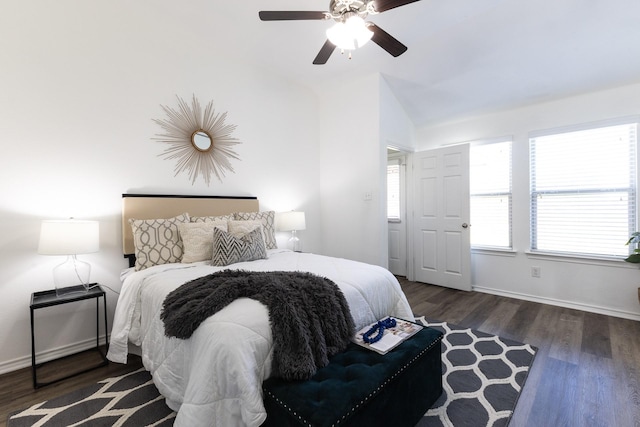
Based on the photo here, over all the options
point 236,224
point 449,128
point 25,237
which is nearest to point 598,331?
point 449,128

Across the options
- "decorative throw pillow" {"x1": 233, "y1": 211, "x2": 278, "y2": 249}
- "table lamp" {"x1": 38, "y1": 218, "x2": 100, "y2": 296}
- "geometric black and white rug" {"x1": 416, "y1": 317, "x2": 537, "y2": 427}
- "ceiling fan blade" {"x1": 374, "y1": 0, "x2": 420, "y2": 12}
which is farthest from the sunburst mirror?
"geometric black and white rug" {"x1": 416, "y1": 317, "x2": 537, "y2": 427}

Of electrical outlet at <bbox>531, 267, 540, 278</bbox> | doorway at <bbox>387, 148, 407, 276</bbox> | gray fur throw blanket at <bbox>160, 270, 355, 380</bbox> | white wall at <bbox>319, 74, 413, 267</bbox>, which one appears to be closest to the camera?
gray fur throw blanket at <bbox>160, 270, 355, 380</bbox>

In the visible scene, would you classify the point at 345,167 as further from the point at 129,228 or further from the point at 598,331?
the point at 598,331

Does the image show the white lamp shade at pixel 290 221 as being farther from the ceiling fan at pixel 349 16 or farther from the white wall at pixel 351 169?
the ceiling fan at pixel 349 16

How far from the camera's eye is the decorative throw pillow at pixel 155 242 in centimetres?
243

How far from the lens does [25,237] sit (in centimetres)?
223

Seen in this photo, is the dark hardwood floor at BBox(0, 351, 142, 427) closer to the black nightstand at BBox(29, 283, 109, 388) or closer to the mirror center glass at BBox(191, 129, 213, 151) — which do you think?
the black nightstand at BBox(29, 283, 109, 388)

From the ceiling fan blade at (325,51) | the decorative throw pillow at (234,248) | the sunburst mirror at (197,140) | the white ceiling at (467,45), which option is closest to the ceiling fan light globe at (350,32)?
the ceiling fan blade at (325,51)

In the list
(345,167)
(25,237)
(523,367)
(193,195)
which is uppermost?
(345,167)

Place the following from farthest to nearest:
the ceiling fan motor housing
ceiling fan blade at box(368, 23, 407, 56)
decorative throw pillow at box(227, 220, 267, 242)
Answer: decorative throw pillow at box(227, 220, 267, 242), ceiling fan blade at box(368, 23, 407, 56), the ceiling fan motor housing

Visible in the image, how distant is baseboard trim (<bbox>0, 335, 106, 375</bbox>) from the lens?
2172mm

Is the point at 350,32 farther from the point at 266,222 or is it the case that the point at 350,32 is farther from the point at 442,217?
the point at 442,217

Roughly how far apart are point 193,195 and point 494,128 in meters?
3.92

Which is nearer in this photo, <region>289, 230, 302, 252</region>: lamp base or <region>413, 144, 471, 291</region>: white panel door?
<region>289, 230, 302, 252</region>: lamp base
